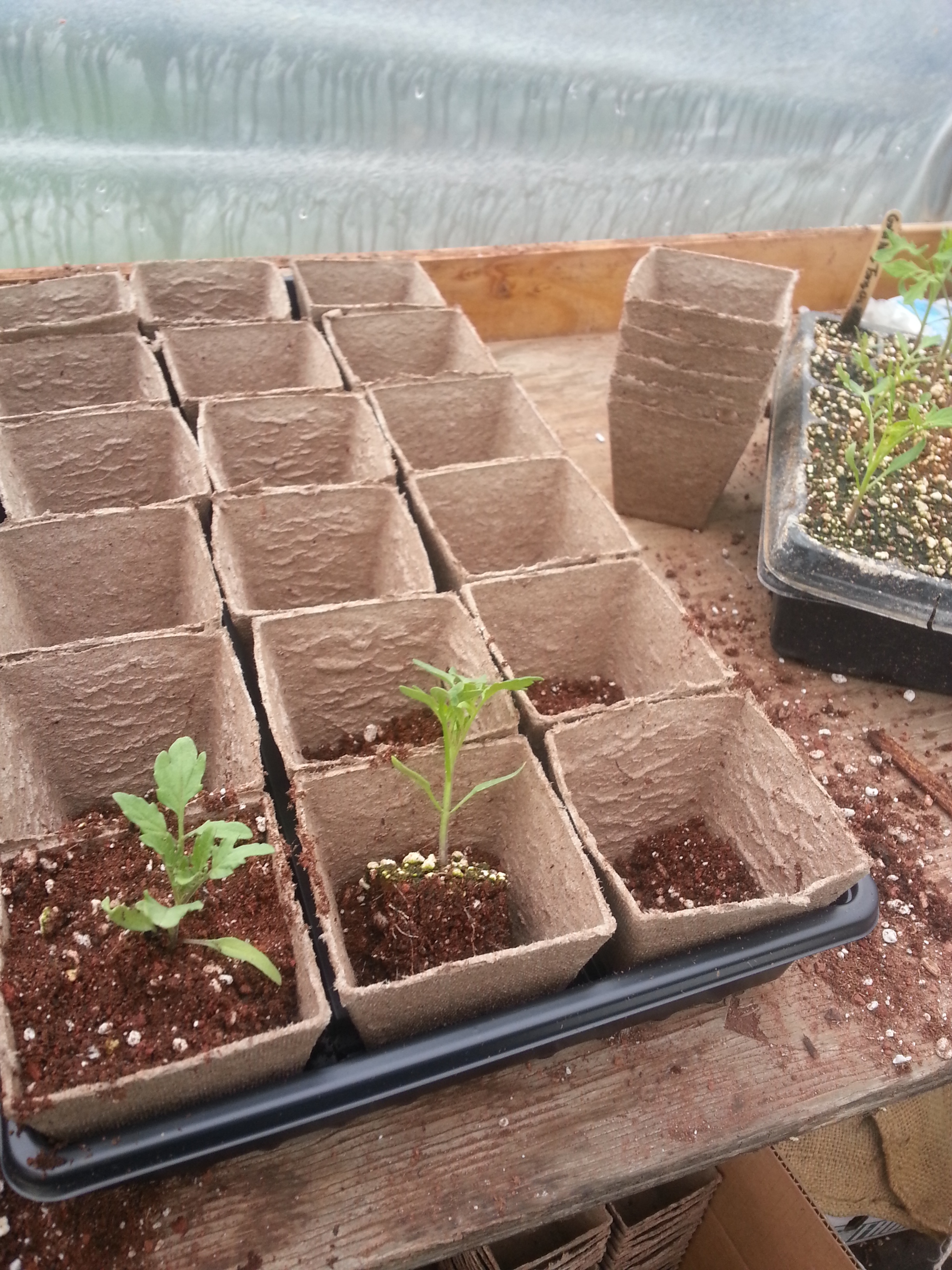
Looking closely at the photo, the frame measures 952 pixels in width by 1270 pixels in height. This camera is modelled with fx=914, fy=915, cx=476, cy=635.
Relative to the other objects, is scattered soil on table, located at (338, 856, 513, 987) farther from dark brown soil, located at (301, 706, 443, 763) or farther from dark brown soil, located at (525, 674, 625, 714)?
dark brown soil, located at (525, 674, 625, 714)

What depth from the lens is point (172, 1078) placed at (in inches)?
25.7

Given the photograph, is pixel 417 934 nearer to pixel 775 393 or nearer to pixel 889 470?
pixel 889 470

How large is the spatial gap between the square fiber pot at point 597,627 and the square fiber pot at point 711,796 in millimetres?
66

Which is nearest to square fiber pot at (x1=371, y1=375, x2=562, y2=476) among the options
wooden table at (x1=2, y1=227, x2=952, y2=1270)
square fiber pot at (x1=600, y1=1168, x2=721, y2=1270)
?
wooden table at (x1=2, y1=227, x2=952, y2=1270)

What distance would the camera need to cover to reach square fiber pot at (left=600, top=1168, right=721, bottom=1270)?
1.07 meters

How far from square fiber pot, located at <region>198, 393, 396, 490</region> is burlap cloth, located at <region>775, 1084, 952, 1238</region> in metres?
1.10

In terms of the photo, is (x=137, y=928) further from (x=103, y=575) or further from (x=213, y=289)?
(x=213, y=289)

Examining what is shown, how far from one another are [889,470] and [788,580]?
0.23 m

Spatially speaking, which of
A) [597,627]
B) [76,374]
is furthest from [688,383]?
[76,374]

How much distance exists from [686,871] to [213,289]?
1232 mm

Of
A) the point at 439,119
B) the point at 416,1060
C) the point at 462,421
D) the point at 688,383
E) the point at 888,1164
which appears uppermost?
the point at 439,119

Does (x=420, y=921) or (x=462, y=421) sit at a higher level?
(x=462, y=421)

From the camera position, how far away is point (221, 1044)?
27.4 inches

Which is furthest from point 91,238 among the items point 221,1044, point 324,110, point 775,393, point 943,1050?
point 943,1050
